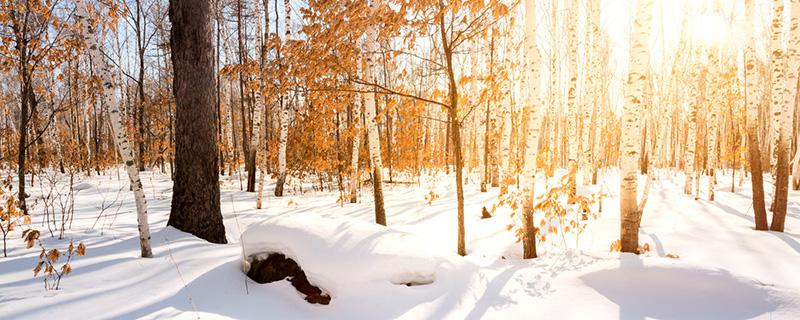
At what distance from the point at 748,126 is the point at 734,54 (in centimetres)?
1280

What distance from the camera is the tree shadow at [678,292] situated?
334cm

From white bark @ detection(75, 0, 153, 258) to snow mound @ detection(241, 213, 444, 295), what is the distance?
111 cm

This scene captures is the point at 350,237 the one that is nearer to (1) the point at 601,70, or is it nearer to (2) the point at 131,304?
(2) the point at 131,304

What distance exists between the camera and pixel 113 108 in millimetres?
3896

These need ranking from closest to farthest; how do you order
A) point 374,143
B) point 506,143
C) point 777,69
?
point 777,69 < point 374,143 < point 506,143

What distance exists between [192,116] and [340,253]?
121 inches

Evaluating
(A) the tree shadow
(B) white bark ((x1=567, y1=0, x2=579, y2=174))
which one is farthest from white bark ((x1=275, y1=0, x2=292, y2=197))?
(A) the tree shadow

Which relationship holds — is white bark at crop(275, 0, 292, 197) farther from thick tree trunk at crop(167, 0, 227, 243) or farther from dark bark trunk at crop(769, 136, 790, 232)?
dark bark trunk at crop(769, 136, 790, 232)

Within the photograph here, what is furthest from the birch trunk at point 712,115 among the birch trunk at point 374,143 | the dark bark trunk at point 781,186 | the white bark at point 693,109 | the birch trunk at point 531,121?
the birch trunk at point 374,143

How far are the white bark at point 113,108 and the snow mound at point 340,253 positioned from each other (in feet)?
3.65

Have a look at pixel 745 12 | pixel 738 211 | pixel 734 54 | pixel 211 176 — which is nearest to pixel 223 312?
pixel 211 176

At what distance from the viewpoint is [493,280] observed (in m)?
4.36

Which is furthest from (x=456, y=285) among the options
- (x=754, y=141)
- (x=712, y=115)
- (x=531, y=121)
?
(x=712, y=115)

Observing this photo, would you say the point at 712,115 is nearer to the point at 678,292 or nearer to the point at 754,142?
the point at 754,142
